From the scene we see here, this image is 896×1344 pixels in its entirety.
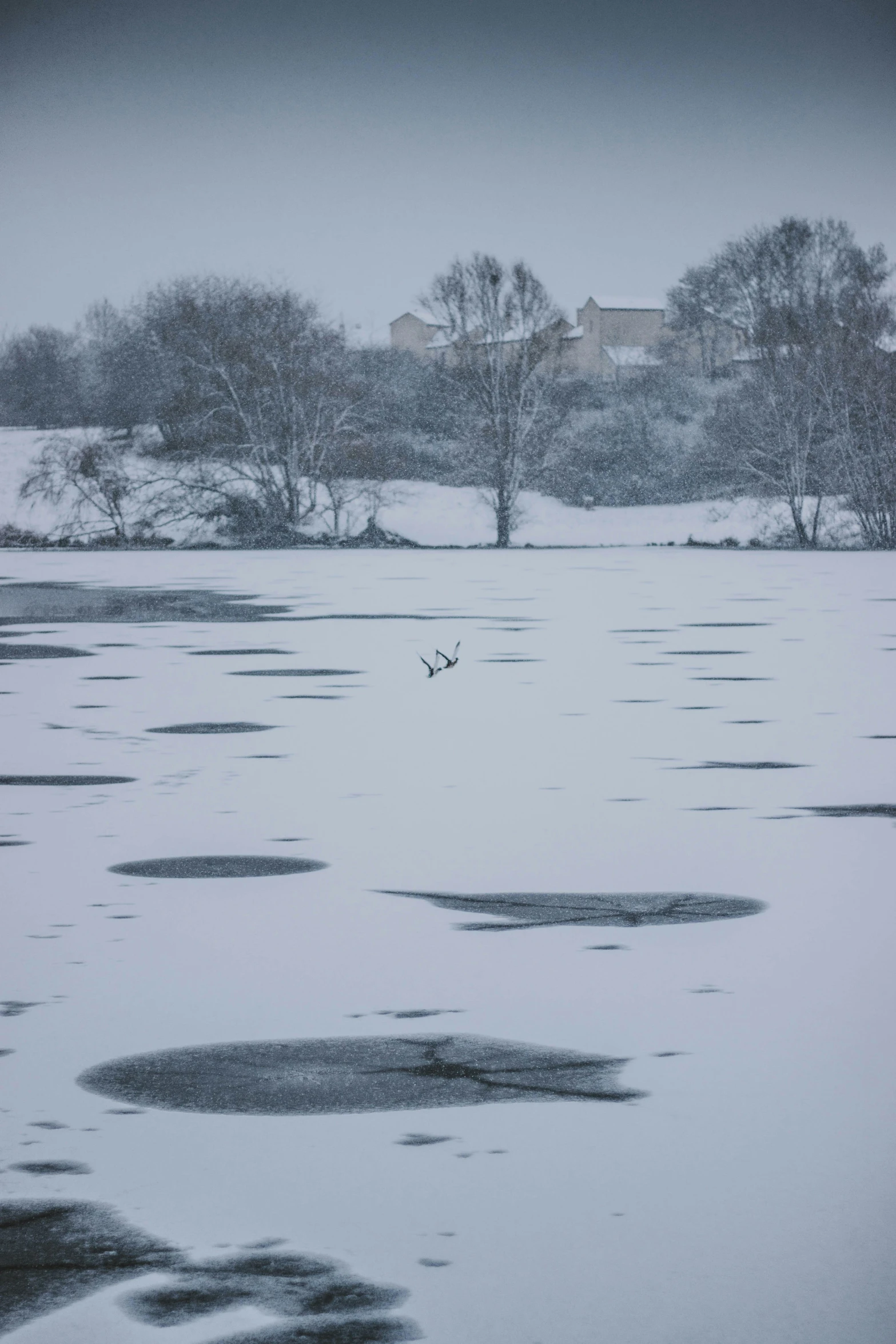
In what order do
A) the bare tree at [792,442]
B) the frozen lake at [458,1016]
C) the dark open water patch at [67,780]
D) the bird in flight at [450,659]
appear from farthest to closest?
the bare tree at [792,442], the bird in flight at [450,659], the dark open water patch at [67,780], the frozen lake at [458,1016]

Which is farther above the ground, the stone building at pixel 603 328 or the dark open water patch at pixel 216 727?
the stone building at pixel 603 328

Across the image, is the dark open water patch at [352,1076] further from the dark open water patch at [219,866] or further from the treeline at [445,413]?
the treeline at [445,413]

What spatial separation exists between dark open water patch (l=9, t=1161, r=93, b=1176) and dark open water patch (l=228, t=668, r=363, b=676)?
8.48 meters

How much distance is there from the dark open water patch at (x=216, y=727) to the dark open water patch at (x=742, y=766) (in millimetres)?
2272

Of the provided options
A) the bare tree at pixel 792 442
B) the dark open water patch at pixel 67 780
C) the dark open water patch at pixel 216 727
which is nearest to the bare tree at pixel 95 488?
the bare tree at pixel 792 442

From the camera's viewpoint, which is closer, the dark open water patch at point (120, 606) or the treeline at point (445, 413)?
the dark open water patch at point (120, 606)

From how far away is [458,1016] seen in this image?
12.4ft

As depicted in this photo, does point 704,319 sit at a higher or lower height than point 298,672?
higher

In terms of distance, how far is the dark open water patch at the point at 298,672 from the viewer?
11.4 m

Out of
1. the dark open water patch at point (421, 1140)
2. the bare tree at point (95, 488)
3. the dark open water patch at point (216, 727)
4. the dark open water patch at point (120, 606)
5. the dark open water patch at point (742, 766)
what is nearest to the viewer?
the dark open water patch at point (421, 1140)

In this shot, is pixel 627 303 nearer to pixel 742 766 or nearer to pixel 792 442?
pixel 792 442

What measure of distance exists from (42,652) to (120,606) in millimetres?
5624

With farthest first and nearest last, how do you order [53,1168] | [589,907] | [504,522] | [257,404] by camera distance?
[257,404]
[504,522]
[589,907]
[53,1168]

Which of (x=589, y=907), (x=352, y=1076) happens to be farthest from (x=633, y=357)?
(x=352, y=1076)
